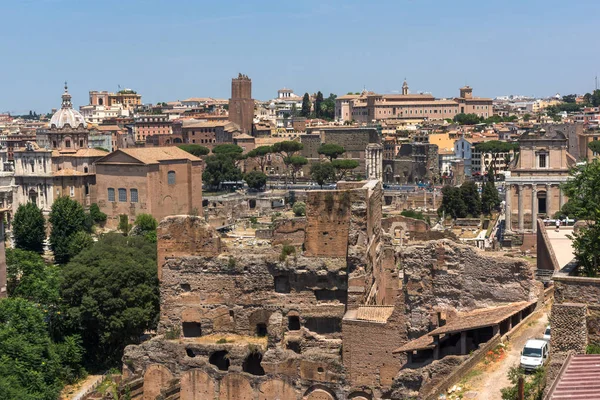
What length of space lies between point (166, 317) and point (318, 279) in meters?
4.70

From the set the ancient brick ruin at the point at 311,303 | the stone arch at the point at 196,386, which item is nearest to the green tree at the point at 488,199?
the ancient brick ruin at the point at 311,303

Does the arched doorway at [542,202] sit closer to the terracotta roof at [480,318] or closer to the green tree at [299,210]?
the green tree at [299,210]

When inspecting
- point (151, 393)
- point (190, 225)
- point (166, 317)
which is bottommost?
point (151, 393)

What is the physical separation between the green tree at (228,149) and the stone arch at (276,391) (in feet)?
275

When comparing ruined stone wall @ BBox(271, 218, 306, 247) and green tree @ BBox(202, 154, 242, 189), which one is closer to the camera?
ruined stone wall @ BBox(271, 218, 306, 247)

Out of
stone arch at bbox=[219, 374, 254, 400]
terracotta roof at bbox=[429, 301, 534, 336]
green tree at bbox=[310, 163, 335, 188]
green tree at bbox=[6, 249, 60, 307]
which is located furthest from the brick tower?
terracotta roof at bbox=[429, 301, 534, 336]

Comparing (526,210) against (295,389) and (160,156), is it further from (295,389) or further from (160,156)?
(295,389)

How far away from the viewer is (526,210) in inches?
2280

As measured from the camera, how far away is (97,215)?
226ft

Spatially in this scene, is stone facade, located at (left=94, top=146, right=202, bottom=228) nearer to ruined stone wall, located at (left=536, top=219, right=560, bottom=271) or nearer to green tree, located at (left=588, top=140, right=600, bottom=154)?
green tree, located at (left=588, top=140, right=600, bottom=154)

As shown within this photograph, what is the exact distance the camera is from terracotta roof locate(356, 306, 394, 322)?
21531 mm

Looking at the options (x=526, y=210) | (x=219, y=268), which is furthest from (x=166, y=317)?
(x=526, y=210)

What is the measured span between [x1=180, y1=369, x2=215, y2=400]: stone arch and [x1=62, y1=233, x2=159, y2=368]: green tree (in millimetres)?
6314

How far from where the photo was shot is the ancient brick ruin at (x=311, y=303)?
21.5 m
